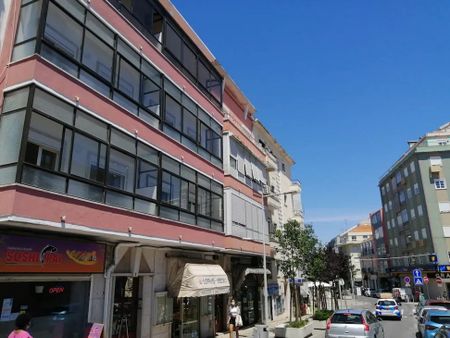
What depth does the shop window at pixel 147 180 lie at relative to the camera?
42.9ft

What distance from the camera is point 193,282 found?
15359 millimetres

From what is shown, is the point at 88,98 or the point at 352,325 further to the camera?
the point at 352,325

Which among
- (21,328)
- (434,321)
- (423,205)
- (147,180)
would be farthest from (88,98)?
(423,205)

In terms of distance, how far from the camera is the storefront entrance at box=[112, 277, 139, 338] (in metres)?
13.0

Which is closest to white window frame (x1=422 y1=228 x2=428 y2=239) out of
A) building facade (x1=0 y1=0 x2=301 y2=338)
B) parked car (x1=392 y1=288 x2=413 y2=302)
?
parked car (x1=392 y1=288 x2=413 y2=302)

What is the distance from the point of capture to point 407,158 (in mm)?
60719

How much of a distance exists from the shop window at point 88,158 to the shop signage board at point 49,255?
1938 millimetres

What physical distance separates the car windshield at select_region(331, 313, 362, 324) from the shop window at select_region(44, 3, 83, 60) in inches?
523

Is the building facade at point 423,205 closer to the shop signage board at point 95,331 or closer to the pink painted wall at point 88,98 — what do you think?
the pink painted wall at point 88,98

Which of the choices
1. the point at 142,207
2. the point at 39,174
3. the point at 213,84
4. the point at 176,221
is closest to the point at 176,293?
the point at 176,221

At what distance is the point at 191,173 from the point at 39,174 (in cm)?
791

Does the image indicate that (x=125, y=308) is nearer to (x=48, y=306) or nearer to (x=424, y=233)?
(x=48, y=306)

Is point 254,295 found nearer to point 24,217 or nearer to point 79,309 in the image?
point 79,309

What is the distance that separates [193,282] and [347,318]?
20.4 ft
